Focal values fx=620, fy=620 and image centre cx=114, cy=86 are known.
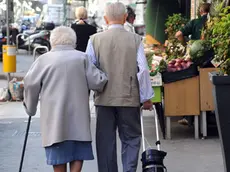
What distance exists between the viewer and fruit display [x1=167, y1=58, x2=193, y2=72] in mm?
8484

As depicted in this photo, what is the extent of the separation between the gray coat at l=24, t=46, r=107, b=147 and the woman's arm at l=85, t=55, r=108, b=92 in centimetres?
5

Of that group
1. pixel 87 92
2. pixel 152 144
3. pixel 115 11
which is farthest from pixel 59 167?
pixel 152 144

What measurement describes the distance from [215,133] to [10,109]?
4.57 metres

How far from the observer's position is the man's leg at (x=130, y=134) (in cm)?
592

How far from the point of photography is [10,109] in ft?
39.0

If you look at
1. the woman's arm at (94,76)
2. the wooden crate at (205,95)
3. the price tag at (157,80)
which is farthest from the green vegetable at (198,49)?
the woman's arm at (94,76)

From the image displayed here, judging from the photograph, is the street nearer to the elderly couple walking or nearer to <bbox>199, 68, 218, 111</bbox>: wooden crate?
<bbox>199, 68, 218, 111</bbox>: wooden crate

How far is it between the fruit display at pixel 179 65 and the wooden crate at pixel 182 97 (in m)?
0.19

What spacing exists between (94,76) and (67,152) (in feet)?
2.34

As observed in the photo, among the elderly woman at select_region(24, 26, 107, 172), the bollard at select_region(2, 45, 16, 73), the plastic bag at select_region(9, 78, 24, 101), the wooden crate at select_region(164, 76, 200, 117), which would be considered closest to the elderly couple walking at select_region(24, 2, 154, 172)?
the elderly woman at select_region(24, 26, 107, 172)

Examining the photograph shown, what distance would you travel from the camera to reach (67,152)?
5.41 metres

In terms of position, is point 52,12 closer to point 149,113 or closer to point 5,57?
point 5,57

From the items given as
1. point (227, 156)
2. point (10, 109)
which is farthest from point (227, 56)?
point (10, 109)

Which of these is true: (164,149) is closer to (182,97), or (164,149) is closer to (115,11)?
(182,97)
